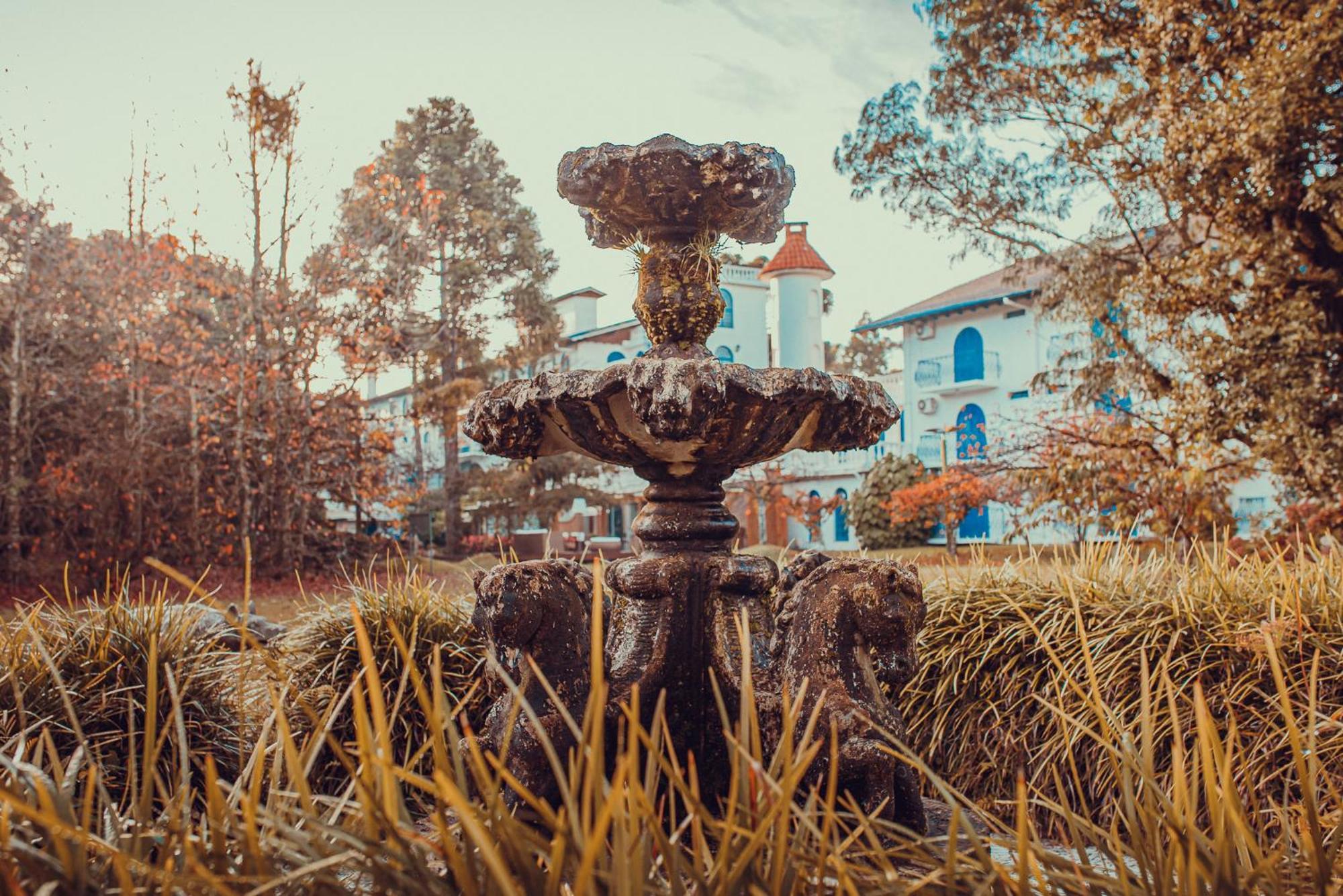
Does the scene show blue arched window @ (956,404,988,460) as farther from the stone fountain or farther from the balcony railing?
the stone fountain

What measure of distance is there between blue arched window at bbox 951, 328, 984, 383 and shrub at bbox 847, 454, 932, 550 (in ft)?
19.1

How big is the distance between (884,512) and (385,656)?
16687 mm

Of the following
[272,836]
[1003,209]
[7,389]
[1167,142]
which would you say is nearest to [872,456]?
[1003,209]

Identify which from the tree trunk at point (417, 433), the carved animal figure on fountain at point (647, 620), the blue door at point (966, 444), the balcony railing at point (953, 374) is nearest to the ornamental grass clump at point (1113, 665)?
the carved animal figure on fountain at point (647, 620)

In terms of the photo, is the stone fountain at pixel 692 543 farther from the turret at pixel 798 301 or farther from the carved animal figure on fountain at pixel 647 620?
the turret at pixel 798 301

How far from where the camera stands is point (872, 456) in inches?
1028

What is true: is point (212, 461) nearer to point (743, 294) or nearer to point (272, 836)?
point (272, 836)

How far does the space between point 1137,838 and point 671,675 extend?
1.82 m

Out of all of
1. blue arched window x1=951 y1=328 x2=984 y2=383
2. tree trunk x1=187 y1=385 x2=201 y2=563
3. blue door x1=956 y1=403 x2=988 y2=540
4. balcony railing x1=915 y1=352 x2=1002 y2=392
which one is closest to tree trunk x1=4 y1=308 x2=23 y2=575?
tree trunk x1=187 y1=385 x2=201 y2=563

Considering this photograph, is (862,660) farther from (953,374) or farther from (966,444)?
(953,374)

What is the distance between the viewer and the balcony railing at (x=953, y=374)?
24703mm

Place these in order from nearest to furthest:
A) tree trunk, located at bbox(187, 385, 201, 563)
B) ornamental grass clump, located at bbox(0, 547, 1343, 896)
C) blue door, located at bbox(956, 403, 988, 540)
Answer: ornamental grass clump, located at bbox(0, 547, 1343, 896) < tree trunk, located at bbox(187, 385, 201, 563) < blue door, located at bbox(956, 403, 988, 540)

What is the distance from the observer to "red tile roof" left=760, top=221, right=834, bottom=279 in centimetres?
2594

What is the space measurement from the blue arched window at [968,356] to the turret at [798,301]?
11.2 feet
